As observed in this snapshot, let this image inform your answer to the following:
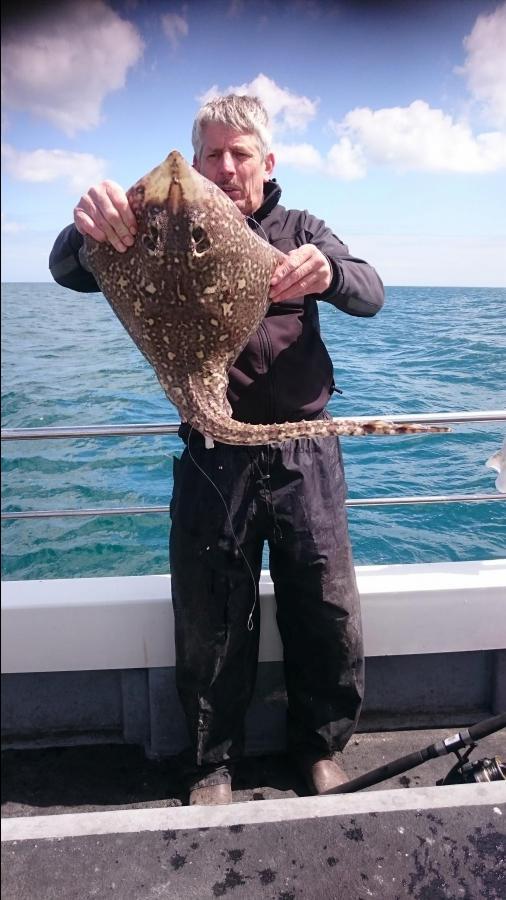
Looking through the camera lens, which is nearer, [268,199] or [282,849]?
[282,849]

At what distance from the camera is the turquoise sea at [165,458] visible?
24.3 ft

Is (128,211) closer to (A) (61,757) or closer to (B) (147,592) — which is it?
(B) (147,592)

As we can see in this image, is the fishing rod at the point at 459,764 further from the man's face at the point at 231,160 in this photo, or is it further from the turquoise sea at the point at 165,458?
the turquoise sea at the point at 165,458

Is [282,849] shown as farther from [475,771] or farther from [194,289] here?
[194,289]

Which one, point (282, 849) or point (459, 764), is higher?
point (282, 849)

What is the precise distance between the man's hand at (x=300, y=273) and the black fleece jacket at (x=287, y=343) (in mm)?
273

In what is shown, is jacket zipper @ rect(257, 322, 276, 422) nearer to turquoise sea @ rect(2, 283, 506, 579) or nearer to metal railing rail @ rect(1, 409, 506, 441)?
metal railing rail @ rect(1, 409, 506, 441)

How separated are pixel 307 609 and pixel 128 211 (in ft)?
5.36

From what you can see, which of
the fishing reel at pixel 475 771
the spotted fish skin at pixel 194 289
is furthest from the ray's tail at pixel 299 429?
the fishing reel at pixel 475 771

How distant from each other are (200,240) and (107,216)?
0.23 metres

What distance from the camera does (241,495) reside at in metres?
2.41

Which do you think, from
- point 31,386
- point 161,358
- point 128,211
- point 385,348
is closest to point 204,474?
point 161,358

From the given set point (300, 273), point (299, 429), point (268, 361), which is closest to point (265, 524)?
point (268, 361)

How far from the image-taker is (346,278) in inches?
82.3
